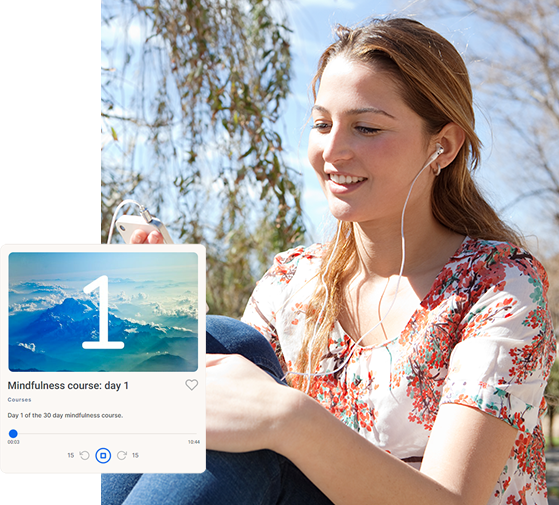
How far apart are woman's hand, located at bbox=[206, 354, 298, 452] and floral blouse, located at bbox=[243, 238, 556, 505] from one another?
1.35ft

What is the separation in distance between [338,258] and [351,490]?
2.39ft

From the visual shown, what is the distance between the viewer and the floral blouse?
1.11 metres

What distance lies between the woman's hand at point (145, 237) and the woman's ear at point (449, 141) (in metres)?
0.71

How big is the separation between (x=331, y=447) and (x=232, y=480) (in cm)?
15

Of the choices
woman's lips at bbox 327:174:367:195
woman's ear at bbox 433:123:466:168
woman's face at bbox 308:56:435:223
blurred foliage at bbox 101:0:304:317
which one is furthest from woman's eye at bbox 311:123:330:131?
blurred foliage at bbox 101:0:304:317

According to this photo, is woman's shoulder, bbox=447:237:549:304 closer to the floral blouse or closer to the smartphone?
the floral blouse

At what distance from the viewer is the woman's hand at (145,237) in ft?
3.30

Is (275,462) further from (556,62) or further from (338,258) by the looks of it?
(556,62)

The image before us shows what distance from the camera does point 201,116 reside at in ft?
8.40

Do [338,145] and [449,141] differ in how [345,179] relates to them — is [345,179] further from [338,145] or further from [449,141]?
[449,141]

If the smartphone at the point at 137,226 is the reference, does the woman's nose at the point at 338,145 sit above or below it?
above

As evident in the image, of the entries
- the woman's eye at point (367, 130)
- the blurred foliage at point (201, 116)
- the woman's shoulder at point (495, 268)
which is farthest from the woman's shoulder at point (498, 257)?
the blurred foliage at point (201, 116)

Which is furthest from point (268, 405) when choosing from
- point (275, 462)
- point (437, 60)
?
point (437, 60)

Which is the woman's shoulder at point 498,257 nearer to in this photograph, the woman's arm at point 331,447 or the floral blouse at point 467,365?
the floral blouse at point 467,365
